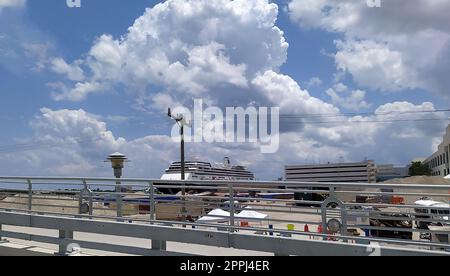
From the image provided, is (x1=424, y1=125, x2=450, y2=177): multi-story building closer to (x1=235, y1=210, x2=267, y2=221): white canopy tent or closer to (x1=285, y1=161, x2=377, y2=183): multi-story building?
(x1=285, y1=161, x2=377, y2=183): multi-story building

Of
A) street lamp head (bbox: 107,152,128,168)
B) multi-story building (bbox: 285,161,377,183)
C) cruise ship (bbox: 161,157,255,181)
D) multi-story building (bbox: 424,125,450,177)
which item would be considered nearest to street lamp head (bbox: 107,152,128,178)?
street lamp head (bbox: 107,152,128,168)

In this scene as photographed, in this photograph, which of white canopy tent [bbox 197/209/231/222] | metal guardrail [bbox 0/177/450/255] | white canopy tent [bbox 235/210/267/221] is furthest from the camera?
white canopy tent [bbox 197/209/231/222]

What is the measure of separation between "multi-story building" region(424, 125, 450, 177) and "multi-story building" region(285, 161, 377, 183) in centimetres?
1944

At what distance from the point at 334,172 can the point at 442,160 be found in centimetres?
5287

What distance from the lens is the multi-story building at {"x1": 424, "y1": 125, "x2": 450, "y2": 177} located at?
90.6 m

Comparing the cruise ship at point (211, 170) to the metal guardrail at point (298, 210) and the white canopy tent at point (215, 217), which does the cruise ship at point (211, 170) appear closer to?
the white canopy tent at point (215, 217)

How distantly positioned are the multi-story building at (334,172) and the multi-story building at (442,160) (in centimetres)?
1944

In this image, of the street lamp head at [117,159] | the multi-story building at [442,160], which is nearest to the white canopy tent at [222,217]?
the street lamp head at [117,159]

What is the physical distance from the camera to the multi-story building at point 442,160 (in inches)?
3565

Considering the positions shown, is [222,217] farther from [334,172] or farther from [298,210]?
[334,172]
